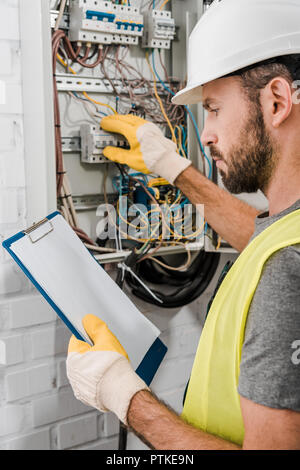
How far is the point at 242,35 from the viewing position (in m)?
1.00

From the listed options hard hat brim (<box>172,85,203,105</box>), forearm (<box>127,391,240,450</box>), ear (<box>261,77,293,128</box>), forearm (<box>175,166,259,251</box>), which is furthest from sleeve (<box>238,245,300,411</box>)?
forearm (<box>175,166,259,251</box>)

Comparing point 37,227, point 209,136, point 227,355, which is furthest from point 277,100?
point 37,227

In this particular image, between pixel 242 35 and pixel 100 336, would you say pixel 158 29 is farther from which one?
pixel 100 336

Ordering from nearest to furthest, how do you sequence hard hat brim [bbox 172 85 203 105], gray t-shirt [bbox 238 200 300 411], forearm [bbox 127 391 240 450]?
gray t-shirt [bbox 238 200 300 411], forearm [bbox 127 391 240 450], hard hat brim [bbox 172 85 203 105]

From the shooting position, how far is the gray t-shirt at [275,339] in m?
0.74

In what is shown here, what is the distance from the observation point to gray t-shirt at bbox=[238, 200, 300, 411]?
741mm

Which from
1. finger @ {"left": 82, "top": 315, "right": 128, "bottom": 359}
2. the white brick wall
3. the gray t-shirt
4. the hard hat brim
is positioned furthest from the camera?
the white brick wall

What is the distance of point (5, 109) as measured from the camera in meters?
1.49

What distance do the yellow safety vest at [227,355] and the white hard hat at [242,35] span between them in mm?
Result: 328

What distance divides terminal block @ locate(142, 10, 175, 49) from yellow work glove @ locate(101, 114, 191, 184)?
319 millimetres

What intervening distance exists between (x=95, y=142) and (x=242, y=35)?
2.24ft

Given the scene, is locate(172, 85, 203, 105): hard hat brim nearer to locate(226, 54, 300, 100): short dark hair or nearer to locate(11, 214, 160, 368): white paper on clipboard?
locate(226, 54, 300, 100): short dark hair

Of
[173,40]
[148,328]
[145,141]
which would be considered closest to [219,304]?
[148,328]

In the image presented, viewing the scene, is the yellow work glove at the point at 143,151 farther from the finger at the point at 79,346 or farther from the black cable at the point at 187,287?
the finger at the point at 79,346
